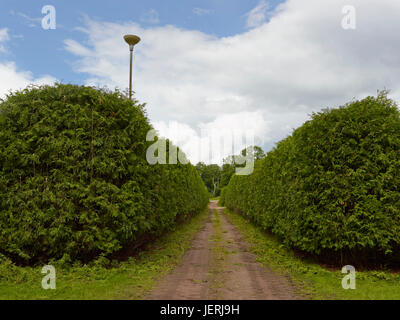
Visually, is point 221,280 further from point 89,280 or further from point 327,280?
point 89,280

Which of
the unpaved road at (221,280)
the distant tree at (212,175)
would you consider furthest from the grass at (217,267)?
the distant tree at (212,175)

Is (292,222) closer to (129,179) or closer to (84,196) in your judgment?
(129,179)

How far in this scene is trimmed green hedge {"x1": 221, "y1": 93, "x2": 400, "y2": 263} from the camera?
6.55 metres

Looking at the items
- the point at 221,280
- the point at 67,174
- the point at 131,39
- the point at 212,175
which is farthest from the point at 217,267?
the point at 212,175

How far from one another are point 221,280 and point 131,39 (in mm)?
8551

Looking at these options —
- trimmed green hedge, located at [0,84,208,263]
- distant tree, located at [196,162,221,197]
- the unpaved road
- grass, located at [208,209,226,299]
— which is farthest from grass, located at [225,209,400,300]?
distant tree, located at [196,162,221,197]

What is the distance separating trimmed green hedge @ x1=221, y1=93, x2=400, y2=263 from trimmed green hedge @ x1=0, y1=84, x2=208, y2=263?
169 inches

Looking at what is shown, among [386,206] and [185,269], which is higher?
[386,206]

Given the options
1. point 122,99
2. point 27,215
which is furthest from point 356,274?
point 27,215

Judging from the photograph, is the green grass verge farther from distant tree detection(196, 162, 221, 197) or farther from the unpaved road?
distant tree detection(196, 162, 221, 197)

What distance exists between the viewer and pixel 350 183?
6.77m

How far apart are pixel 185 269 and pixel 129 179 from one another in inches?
107

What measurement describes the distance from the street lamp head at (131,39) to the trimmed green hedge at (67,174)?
3.69 meters

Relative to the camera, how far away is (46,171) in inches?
276
